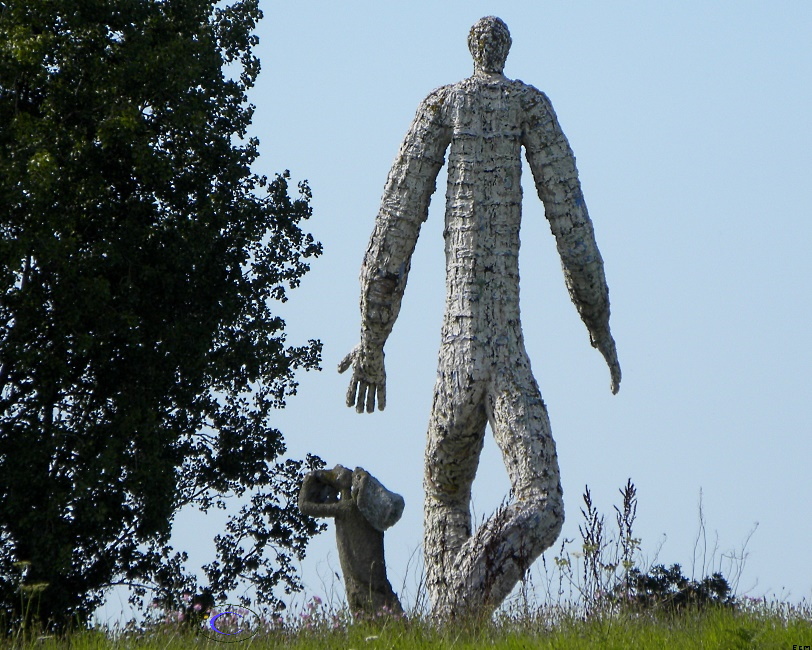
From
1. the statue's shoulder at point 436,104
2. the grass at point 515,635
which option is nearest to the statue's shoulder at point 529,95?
the statue's shoulder at point 436,104

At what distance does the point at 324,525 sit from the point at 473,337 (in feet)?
26.8

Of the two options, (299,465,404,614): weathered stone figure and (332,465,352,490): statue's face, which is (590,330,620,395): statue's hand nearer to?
(299,465,404,614): weathered stone figure

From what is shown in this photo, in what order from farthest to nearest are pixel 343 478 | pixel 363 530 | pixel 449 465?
1. pixel 343 478
2. pixel 363 530
3. pixel 449 465

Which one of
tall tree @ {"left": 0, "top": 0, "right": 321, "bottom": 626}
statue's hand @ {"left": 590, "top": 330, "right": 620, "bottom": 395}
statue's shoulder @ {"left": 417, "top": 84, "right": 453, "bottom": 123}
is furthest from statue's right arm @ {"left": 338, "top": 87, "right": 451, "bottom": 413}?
tall tree @ {"left": 0, "top": 0, "right": 321, "bottom": 626}

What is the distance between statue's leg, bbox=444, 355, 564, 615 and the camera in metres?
6.61

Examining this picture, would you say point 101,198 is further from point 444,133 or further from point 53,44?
point 444,133

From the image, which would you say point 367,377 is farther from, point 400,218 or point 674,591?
point 674,591

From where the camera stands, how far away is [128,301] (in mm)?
13430

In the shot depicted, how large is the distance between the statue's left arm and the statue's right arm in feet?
1.57

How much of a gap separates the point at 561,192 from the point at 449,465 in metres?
1.59

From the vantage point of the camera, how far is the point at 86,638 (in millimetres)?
6223

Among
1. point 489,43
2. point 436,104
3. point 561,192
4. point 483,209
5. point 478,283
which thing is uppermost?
point 489,43

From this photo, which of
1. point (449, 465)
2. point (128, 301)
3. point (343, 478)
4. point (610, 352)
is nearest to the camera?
point (449, 465)

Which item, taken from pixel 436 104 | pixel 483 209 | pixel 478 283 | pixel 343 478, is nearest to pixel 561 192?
pixel 483 209
